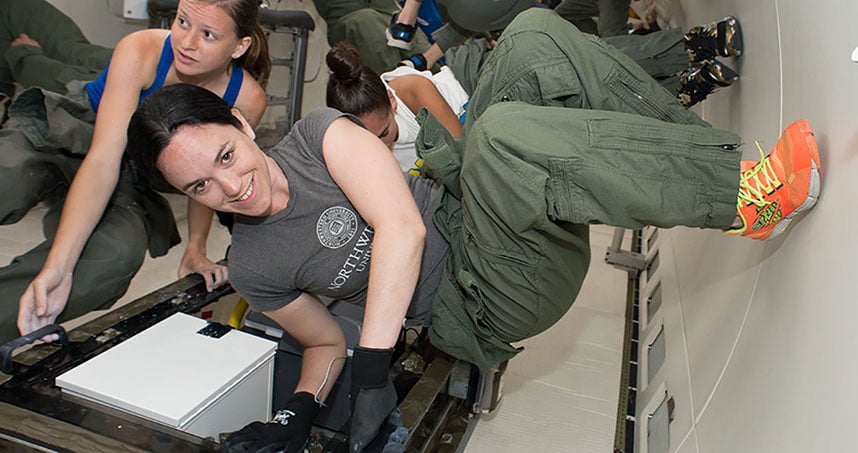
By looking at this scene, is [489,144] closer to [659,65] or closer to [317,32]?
[659,65]

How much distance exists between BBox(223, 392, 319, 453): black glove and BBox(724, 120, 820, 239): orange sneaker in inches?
35.3

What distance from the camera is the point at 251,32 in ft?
Result: 5.77

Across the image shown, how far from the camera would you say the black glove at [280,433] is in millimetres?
1077

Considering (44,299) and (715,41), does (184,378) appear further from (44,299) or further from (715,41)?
(715,41)

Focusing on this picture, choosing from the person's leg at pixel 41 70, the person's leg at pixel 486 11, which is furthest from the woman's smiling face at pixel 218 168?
the person's leg at pixel 41 70

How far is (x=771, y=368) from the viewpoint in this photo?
1.01m

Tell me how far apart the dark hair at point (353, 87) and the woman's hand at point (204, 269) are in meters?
0.60

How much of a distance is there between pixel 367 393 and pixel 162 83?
3.47ft

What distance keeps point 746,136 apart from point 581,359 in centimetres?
103

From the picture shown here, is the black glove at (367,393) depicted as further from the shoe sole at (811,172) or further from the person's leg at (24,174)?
the person's leg at (24,174)

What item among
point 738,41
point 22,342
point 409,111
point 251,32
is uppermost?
point 738,41

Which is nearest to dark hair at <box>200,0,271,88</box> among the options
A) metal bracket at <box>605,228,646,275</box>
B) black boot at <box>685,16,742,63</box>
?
black boot at <box>685,16,742,63</box>

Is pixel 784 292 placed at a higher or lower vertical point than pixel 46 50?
higher

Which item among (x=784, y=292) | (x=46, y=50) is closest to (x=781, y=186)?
(x=784, y=292)
